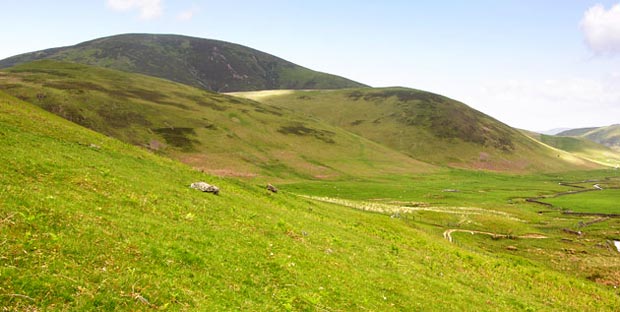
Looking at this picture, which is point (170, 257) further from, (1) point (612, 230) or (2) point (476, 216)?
(1) point (612, 230)

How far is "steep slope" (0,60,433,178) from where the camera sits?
363 ft

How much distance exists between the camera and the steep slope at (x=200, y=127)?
363 feet

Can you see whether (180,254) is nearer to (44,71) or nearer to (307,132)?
(307,132)

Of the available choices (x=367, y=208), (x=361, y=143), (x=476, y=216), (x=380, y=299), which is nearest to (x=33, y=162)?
(x=380, y=299)

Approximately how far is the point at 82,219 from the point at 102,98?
126 meters

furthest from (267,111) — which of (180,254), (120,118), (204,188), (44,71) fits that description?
(180,254)

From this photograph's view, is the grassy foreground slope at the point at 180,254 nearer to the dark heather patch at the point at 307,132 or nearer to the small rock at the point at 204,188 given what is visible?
the small rock at the point at 204,188

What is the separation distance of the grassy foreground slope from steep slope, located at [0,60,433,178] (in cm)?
7005

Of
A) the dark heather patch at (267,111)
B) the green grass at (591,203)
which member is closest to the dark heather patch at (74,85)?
the dark heather patch at (267,111)

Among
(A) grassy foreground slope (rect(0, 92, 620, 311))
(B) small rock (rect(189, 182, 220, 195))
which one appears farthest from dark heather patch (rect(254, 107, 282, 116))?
(B) small rock (rect(189, 182, 220, 195))

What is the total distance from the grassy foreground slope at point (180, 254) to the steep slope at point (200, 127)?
70.1 m

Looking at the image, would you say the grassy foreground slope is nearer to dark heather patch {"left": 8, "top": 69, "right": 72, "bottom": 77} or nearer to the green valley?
the green valley

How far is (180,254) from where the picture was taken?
18.0 meters

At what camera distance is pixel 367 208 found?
240ft
